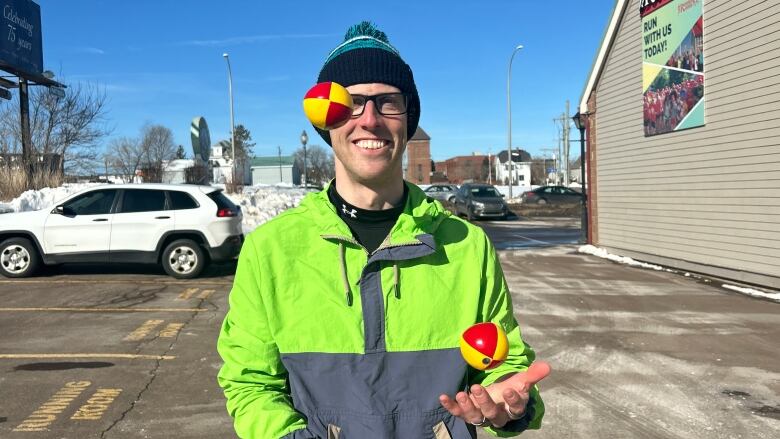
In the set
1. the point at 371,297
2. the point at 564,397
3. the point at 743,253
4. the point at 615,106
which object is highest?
the point at 615,106

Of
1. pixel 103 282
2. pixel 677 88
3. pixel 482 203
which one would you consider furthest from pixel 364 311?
pixel 482 203

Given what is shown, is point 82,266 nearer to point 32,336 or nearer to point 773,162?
point 32,336

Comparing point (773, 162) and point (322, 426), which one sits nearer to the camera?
point (322, 426)

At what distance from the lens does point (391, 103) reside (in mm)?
1874

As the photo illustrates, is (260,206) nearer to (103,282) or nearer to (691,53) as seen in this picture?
(103,282)

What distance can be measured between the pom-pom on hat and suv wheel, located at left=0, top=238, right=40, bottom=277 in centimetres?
999

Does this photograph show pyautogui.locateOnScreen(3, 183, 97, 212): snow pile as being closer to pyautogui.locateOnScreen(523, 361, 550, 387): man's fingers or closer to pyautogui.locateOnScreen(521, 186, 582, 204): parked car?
pyautogui.locateOnScreen(523, 361, 550, 387): man's fingers

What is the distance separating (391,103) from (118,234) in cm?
930

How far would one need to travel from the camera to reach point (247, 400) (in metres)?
1.65

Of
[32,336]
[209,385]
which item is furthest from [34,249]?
[209,385]

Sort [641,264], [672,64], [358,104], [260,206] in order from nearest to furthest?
[358,104] < [672,64] < [641,264] < [260,206]

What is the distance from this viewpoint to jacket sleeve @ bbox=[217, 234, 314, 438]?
5.33 ft

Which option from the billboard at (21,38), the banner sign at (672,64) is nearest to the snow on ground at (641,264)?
the banner sign at (672,64)

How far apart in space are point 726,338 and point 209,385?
5.49 meters
